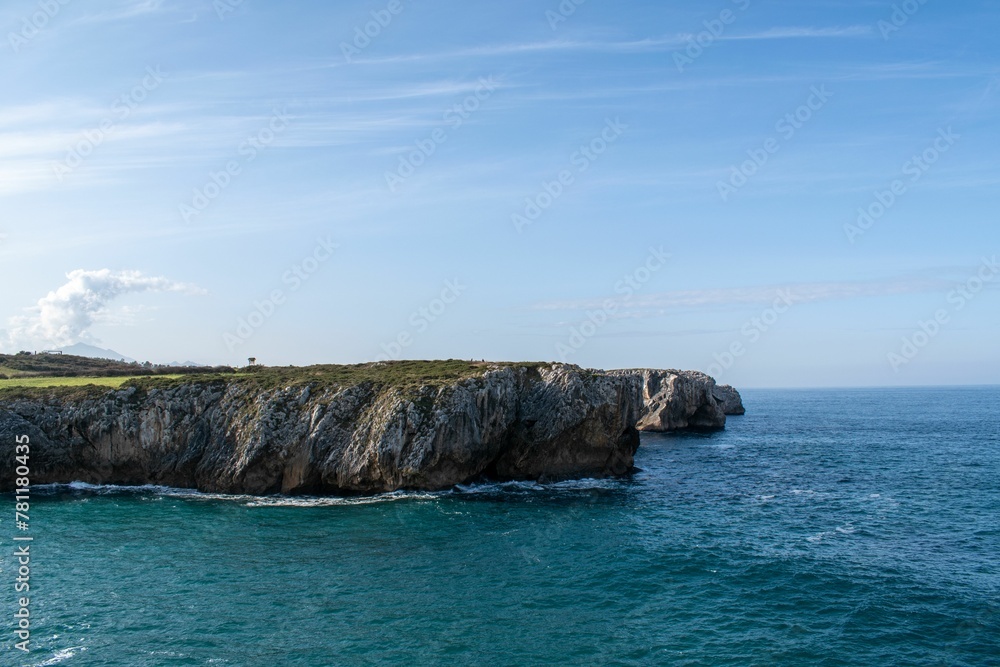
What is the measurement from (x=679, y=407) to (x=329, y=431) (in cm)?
7740

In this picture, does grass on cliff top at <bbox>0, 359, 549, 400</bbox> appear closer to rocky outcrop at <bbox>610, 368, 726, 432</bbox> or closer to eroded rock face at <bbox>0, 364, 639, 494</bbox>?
eroded rock face at <bbox>0, 364, 639, 494</bbox>

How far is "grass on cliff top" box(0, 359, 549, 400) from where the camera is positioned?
201 feet

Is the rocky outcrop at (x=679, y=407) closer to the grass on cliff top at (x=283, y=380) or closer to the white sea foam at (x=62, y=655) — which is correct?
the grass on cliff top at (x=283, y=380)

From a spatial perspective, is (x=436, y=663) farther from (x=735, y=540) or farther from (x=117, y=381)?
(x=117, y=381)

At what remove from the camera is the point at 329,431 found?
55.9 meters

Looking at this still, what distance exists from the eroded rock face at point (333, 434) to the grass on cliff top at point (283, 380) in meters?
1.28

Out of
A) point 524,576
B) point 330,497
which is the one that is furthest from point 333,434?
point 524,576

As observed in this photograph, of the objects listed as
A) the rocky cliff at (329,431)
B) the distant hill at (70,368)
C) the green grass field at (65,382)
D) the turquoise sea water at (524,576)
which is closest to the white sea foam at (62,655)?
the turquoise sea water at (524,576)

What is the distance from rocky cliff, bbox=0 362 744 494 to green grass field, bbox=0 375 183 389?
397cm

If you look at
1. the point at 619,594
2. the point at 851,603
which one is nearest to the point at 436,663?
the point at 619,594

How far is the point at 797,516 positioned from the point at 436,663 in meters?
33.0

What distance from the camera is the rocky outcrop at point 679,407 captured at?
114 metres

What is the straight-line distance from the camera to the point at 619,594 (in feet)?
104

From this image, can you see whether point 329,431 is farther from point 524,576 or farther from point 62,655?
point 62,655
